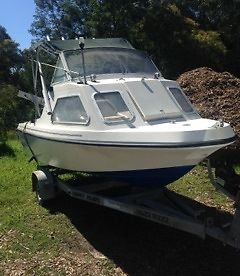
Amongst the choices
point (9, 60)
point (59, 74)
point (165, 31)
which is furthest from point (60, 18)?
point (59, 74)

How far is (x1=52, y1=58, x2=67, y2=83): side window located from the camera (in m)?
7.32

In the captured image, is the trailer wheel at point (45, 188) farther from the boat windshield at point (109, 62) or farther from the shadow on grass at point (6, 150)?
the shadow on grass at point (6, 150)

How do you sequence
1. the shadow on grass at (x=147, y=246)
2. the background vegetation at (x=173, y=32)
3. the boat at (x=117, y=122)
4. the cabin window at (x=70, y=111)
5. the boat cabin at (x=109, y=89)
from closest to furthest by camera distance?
the boat at (x=117, y=122) → the shadow on grass at (x=147, y=246) → the boat cabin at (x=109, y=89) → the cabin window at (x=70, y=111) → the background vegetation at (x=173, y=32)

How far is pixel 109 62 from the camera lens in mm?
7312

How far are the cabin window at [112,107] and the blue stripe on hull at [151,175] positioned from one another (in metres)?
0.74

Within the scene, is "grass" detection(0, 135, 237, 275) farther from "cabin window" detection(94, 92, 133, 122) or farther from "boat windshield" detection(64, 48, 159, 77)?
"boat windshield" detection(64, 48, 159, 77)

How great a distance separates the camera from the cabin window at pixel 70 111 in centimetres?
625

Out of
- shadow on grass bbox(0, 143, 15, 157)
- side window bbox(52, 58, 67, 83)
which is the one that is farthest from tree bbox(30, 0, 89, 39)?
side window bbox(52, 58, 67, 83)

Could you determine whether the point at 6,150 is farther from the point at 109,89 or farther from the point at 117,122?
the point at 117,122

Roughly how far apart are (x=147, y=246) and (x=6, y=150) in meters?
8.09

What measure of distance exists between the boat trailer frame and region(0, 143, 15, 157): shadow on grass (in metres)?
4.91

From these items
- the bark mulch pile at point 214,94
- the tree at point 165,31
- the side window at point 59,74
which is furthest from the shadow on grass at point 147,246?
the tree at point 165,31

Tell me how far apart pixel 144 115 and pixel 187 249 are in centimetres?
186

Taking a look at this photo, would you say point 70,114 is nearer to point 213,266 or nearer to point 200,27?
point 213,266
